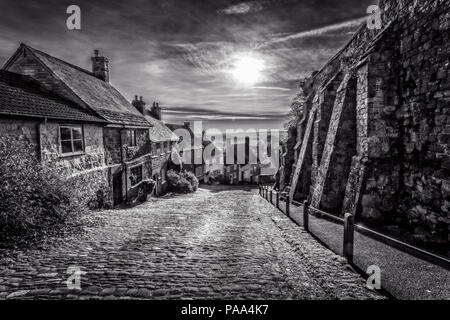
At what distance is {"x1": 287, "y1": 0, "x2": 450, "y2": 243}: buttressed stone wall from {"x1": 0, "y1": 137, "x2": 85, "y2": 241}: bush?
28.2ft

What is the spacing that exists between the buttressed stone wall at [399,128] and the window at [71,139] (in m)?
11.5

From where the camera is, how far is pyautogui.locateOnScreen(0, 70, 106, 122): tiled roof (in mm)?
9047

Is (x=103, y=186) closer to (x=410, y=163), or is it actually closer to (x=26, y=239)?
(x=26, y=239)

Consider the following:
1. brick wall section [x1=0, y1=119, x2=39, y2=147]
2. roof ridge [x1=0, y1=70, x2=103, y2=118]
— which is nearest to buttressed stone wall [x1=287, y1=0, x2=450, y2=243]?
brick wall section [x1=0, y1=119, x2=39, y2=147]

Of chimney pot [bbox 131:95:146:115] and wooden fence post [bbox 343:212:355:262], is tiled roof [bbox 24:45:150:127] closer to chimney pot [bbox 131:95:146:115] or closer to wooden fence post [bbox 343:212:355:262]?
chimney pot [bbox 131:95:146:115]

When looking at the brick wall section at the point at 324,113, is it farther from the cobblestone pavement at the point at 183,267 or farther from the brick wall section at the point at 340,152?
the cobblestone pavement at the point at 183,267

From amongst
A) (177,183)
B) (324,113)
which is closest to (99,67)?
(177,183)

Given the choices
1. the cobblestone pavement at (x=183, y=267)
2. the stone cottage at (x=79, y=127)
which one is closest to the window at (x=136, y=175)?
Result: the stone cottage at (x=79, y=127)

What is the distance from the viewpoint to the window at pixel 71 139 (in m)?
11.0

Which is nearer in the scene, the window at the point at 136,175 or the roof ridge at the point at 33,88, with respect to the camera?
the roof ridge at the point at 33,88

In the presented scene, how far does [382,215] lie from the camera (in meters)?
6.92

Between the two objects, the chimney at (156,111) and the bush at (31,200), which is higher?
the chimney at (156,111)
